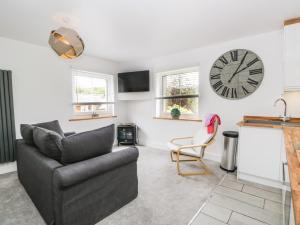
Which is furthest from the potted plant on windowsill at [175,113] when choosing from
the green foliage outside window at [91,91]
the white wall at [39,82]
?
the white wall at [39,82]

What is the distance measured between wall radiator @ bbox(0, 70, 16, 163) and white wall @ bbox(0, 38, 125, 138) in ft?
0.36

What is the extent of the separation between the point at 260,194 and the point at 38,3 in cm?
350


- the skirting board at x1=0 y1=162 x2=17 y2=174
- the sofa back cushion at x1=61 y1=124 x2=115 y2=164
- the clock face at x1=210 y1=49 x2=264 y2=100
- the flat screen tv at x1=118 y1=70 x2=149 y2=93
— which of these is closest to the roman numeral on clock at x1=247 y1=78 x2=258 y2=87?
the clock face at x1=210 y1=49 x2=264 y2=100

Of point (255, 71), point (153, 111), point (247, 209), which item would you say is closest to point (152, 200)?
point (247, 209)

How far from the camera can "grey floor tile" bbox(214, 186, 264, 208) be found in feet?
6.22

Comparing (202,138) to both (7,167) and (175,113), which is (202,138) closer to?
(175,113)

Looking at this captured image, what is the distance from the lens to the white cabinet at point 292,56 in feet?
7.00

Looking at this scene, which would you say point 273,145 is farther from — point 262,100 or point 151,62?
point 151,62

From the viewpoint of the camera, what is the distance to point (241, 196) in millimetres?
2021

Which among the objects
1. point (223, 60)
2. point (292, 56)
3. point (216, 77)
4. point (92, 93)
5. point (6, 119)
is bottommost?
point (6, 119)

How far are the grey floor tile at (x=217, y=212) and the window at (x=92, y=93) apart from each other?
3.21 metres

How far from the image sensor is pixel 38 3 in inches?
70.6

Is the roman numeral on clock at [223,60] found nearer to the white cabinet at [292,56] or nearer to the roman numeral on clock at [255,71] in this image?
the roman numeral on clock at [255,71]

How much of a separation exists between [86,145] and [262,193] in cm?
226
